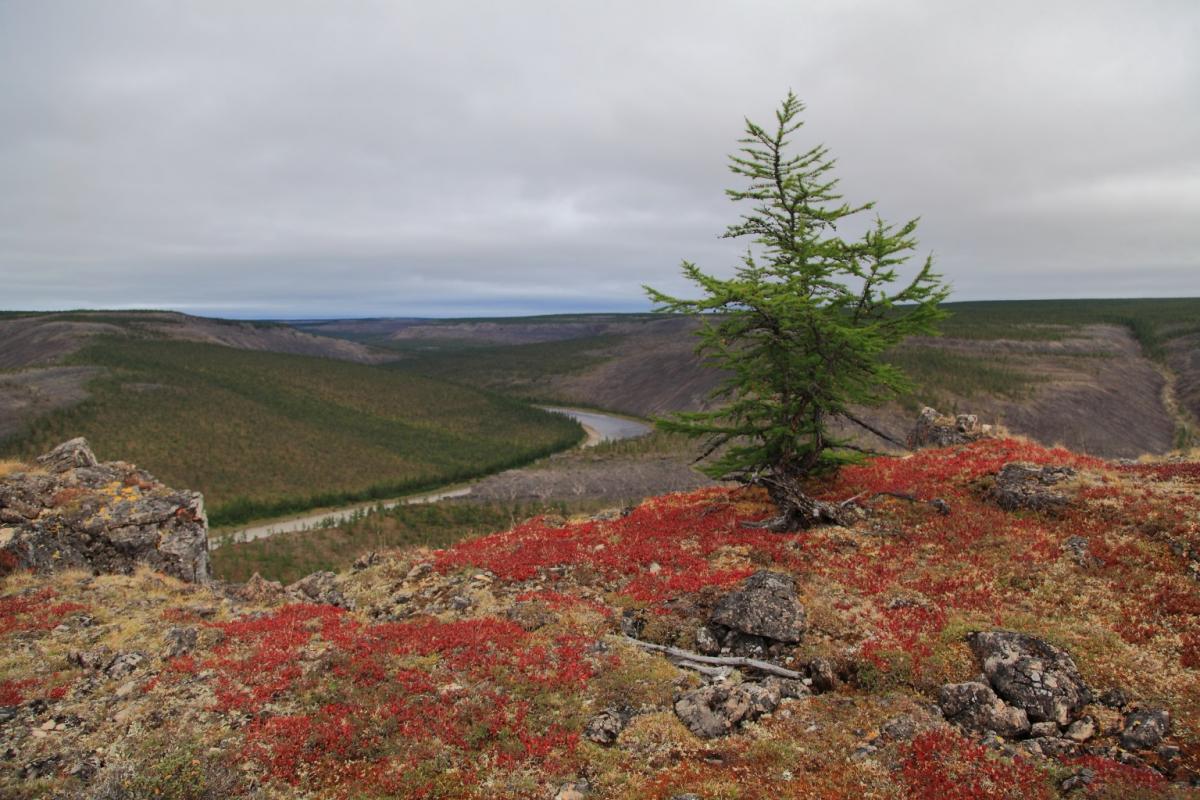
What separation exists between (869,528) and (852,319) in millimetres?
7409

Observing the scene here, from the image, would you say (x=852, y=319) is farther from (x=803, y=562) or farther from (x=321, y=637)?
(x=321, y=637)

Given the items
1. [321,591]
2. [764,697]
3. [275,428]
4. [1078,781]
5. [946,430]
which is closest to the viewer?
[1078,781]

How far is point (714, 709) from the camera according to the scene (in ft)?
36.4

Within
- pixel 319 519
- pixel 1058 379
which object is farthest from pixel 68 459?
pixel 1058 379

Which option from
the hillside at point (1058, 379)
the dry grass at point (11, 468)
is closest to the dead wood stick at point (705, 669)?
the dry grass at point (11, 468)

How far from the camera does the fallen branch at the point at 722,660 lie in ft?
41.3

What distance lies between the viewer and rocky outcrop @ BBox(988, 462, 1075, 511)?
61.7 feet

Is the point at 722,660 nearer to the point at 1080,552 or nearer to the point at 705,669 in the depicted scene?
the point at 705,669

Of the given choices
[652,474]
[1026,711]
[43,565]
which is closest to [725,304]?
[1026,711]

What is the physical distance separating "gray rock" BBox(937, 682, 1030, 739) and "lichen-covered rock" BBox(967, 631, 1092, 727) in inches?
11.6

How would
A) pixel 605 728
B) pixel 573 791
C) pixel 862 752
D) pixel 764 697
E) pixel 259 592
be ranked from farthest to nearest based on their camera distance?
pixel 259 592 < pixel 764 697 < pixel 605 728 < pixel 862 752 < pixel 573 791

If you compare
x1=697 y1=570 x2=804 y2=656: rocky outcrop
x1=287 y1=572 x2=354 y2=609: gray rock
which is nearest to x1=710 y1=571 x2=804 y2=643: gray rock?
x1=697 y1=570 x2=804 y2=656: rocky outcrop

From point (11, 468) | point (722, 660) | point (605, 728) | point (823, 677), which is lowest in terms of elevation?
point (722, 660)

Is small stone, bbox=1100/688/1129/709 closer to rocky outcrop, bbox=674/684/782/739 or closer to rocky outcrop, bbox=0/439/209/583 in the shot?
rocky outcrop, bbox=674/684/782/739
